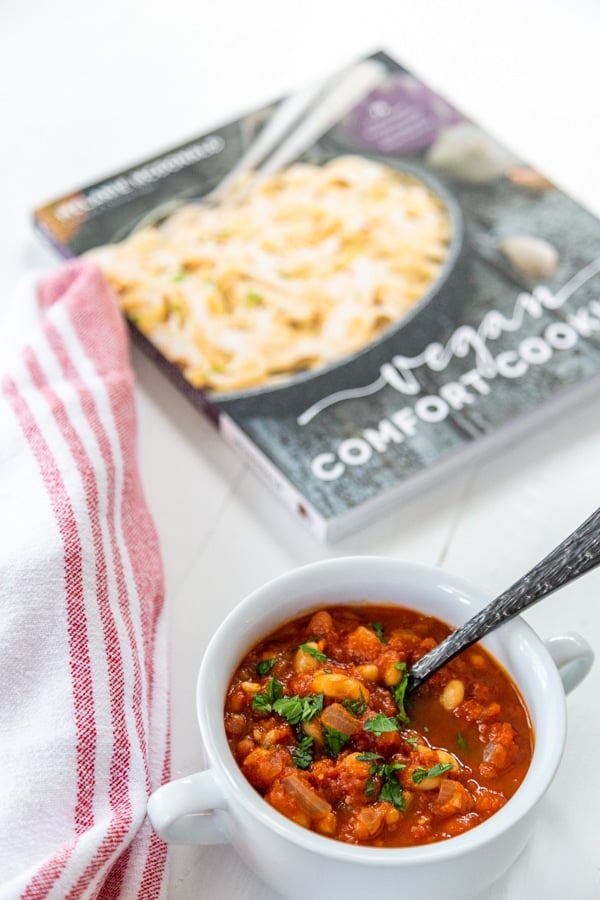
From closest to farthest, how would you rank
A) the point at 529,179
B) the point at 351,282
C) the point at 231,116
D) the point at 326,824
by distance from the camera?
the point at 326,824 → the point at 351,282 → the point at 529,179 → the point at 231,116

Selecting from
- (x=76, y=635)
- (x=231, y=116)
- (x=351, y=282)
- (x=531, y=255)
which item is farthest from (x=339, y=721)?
(x=231, y=116)

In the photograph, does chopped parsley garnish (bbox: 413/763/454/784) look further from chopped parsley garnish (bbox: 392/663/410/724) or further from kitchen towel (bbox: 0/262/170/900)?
kitchen towel (bbox: 0/262/170/900)

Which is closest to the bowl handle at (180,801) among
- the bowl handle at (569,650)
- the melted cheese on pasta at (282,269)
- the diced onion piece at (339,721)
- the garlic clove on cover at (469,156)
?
the diced onion piece at (339,721)

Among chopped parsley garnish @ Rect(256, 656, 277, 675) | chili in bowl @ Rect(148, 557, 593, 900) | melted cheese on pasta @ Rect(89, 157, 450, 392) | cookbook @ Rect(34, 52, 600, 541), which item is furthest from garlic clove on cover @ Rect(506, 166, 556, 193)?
chopped parsley garnish @ Rect(256, 656, 277, 675)

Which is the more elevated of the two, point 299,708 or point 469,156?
point 469,156

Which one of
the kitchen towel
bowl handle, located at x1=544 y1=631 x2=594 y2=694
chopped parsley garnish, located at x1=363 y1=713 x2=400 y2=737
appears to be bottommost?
the kitchen towel

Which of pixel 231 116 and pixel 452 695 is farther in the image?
pixel 231 116

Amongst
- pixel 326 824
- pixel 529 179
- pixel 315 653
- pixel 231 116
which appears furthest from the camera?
pixel 231 116

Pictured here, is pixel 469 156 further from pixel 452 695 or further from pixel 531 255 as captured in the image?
pixel 452 695

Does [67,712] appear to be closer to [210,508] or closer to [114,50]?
[210,508]
